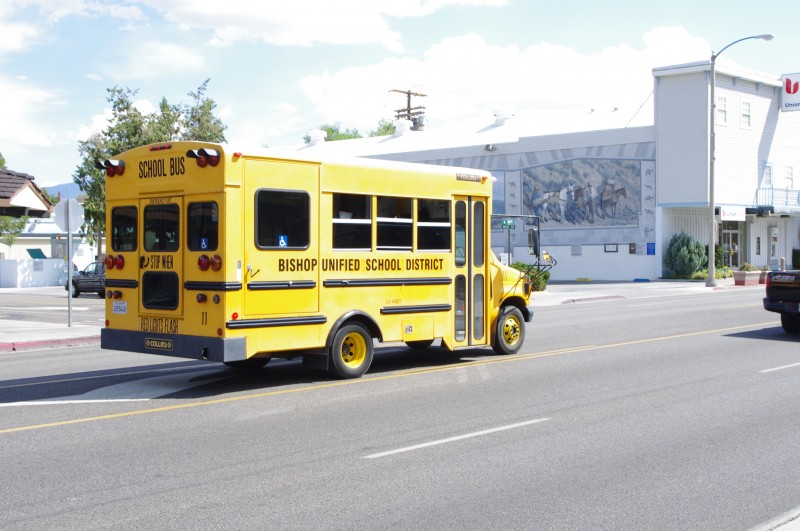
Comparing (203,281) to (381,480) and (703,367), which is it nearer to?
(381,480)

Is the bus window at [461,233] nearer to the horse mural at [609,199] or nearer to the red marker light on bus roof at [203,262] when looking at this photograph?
the red marker light on bus roof at [203,262]

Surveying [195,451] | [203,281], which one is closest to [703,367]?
[203,281]

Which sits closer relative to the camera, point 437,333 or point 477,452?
point 477,452

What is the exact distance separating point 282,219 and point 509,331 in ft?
16.8

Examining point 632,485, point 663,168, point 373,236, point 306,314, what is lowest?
point 632,485

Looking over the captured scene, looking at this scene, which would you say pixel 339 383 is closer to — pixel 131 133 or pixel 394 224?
pixel 394 224

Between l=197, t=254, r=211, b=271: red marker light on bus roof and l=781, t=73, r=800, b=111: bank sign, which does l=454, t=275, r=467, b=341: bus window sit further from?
l=781, t=73, r=800, b=111: bank sign

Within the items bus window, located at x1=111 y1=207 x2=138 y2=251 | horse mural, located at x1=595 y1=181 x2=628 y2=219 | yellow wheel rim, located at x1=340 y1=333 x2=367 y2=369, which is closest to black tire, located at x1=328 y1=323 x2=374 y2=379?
yellow wheel rim, located at x1=340 y1=333 x2=367 y2=369

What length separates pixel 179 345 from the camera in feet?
34.6

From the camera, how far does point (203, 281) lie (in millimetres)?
10383

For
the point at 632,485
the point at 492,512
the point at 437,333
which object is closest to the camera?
the point at 492,512

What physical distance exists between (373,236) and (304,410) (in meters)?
3.09

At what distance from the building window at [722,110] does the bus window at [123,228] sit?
39.5 metres

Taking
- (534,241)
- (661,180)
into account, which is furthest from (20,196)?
(661,180)
